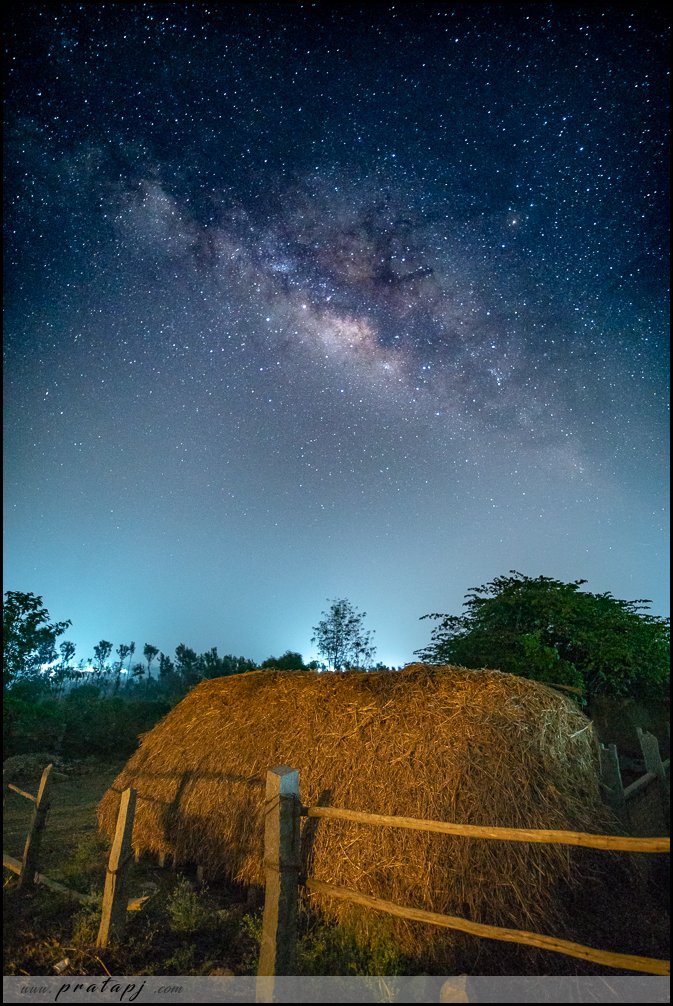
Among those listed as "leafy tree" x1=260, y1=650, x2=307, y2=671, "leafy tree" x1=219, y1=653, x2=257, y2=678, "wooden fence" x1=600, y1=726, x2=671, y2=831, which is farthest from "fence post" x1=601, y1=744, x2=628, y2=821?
"leafy tree" x1=219, y1=653, x2=257, y2=678

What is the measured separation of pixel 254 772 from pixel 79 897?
2.47 metres

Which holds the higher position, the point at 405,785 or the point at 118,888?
the point at 405,785

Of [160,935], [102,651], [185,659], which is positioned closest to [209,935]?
[160,935]

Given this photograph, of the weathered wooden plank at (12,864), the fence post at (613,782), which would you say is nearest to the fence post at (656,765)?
the fence post at (613,782)

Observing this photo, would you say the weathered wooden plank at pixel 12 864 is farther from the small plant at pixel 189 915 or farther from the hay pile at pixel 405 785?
the small plant at pixel 189 915

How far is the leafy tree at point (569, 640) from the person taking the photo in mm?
12336

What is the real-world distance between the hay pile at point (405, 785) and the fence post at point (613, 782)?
86 cm

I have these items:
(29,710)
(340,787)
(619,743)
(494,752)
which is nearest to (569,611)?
(619,743)

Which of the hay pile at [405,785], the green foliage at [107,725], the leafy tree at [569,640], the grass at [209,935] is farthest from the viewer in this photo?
the green foliage at [107,725]

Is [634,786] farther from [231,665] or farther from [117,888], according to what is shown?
[231,665]

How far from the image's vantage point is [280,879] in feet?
11.5

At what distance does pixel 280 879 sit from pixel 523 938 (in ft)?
5.87

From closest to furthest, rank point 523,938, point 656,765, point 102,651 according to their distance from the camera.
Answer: point 523,938
point 656,765
point 102,651

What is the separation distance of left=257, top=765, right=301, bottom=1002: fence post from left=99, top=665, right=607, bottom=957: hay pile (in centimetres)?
181
